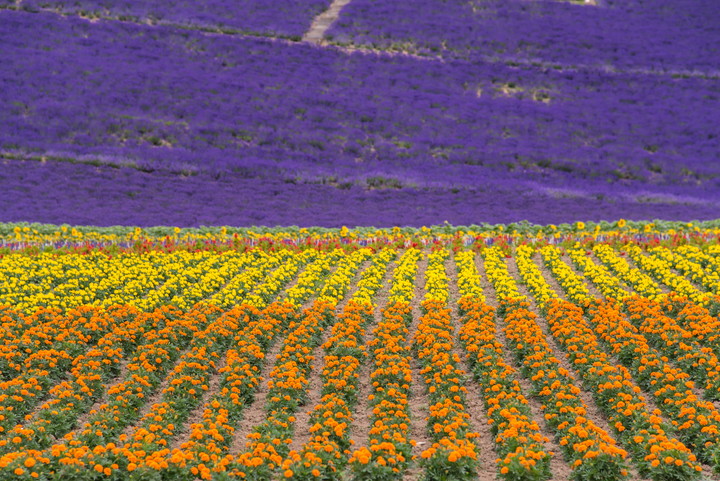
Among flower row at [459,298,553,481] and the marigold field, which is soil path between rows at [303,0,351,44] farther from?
flower row at [459,298,553,481]

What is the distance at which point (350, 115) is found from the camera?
40.7m

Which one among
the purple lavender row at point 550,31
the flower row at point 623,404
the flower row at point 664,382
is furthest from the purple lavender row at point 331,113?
the flower row at point 623,404

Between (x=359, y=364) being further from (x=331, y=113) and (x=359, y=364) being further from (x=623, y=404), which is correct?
(x=331, y=113)

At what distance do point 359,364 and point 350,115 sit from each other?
2690cm

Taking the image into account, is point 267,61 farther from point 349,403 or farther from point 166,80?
point 349,403

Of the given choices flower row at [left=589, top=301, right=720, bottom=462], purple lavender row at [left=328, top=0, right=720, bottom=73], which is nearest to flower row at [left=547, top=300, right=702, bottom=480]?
flower row at [left=589, top=301, right=720, bottom=462]

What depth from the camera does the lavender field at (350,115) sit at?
3244 centimetres

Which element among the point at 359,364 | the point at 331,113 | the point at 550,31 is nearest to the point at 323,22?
the point at 331,113

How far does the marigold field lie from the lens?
1097 cm

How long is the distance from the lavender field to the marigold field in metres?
8.70

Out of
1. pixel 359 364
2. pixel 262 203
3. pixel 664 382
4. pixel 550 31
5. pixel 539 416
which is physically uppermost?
pixel 550 31

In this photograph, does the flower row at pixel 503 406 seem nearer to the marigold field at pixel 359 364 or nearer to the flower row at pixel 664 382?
the marigold field at pixel 359 364

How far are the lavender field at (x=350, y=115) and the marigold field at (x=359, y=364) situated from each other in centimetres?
870

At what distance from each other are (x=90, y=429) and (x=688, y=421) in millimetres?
8643
